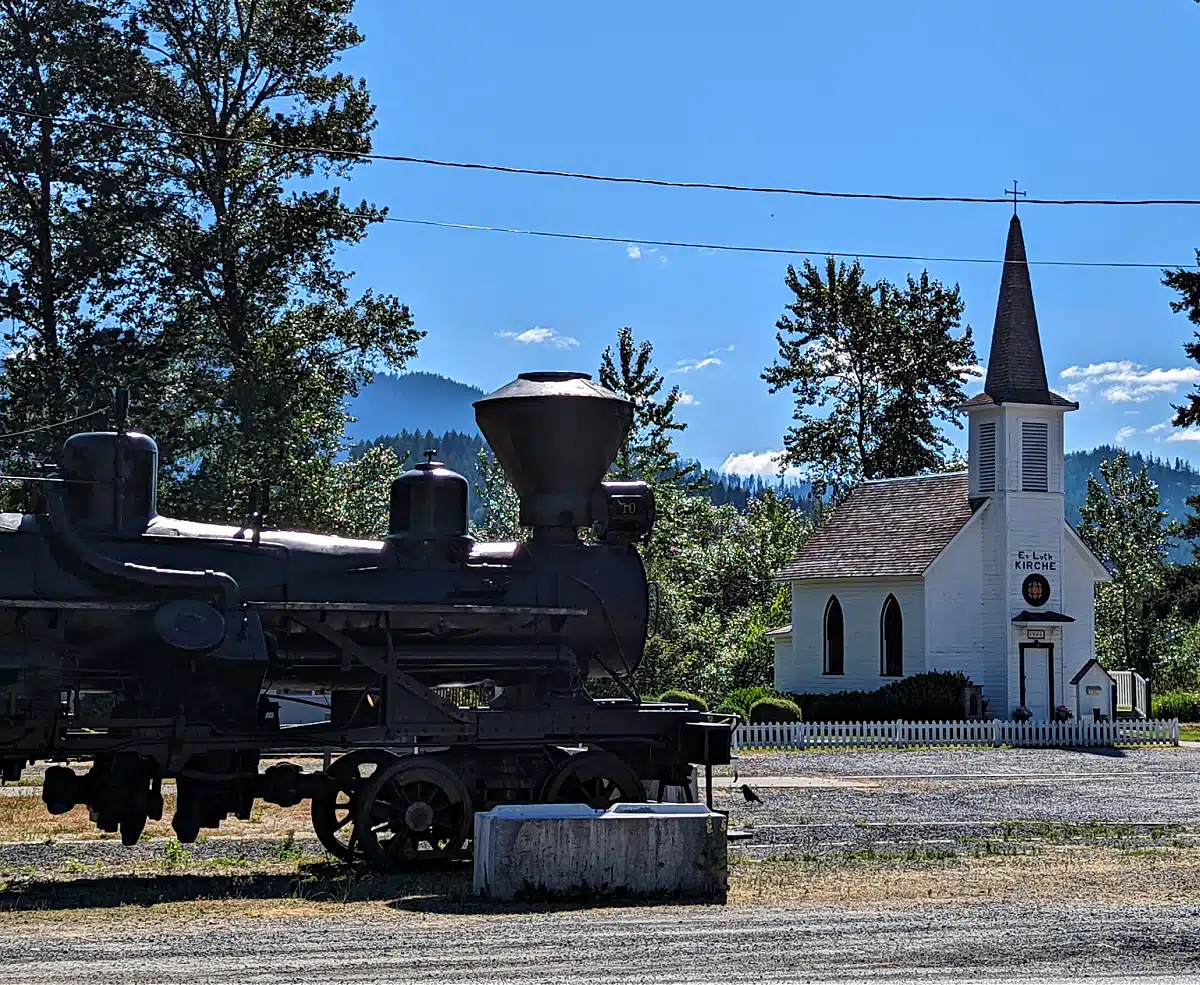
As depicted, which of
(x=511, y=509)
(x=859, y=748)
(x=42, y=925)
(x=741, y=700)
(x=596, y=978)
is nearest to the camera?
(x=596, y=978)

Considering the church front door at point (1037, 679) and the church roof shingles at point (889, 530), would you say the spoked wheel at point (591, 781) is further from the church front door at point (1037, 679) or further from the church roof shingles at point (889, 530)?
the church front door at point (1037, 679)

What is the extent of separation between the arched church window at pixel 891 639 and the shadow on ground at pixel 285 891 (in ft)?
92.1

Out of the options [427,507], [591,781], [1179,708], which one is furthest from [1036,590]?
[427,507]

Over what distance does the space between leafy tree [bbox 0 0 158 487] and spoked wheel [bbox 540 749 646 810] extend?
79.6 ft

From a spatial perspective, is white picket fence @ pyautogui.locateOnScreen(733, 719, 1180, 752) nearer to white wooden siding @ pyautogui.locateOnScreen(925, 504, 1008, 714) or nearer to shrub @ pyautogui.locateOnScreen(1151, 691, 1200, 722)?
white wooden siding @ pyautogui.locateOnScreen(925, 504, 1008, 714)

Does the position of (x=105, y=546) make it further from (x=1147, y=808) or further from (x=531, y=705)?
(x=1147, y=808)

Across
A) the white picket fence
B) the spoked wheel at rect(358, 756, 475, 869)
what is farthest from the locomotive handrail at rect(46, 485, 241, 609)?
the white picket fence

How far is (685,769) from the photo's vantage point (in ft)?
50.1

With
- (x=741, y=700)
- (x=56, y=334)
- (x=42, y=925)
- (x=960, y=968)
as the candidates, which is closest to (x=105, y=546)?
(x=42, y=925)

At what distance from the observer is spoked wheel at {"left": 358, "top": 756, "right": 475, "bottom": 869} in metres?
14.1

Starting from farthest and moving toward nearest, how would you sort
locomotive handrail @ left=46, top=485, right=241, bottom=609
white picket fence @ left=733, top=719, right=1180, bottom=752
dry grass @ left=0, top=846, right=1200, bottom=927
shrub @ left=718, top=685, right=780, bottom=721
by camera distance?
shrub @ left=718, top=685, right=780, bottom=721 → white picket fence @ left=733, top=719, right=1180, bottom=752 → locomotive handrail @ left=46, top=485, right=241, bottom=609 → dry grass @ left=0, top=846, right=1200, bottom=927

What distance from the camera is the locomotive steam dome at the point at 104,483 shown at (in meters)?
14.0

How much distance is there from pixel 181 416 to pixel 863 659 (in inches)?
722

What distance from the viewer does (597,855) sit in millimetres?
12266
